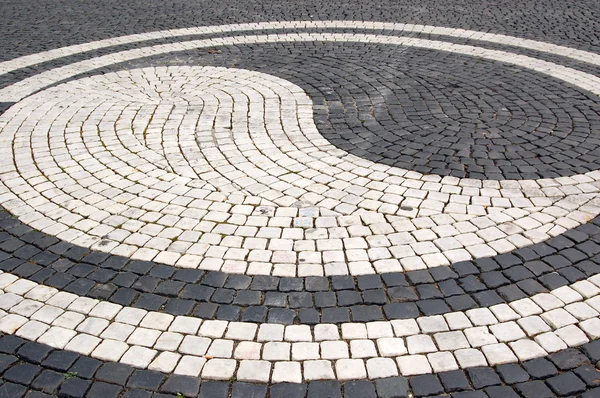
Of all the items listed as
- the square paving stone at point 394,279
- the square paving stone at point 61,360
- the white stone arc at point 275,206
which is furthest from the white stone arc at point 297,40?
the square paving stone at point 61,360

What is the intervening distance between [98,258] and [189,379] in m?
1.87

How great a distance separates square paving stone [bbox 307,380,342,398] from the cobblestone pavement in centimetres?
2

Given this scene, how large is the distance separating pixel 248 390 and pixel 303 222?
2.25 m

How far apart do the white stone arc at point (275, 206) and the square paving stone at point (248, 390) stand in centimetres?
135

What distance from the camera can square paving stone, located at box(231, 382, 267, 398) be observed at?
4133 mm

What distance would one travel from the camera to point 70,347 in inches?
180

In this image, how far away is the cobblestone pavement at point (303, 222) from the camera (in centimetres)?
440

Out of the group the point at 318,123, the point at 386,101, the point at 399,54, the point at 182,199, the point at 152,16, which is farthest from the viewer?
the point at 152,16

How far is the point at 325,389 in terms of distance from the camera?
4.17m

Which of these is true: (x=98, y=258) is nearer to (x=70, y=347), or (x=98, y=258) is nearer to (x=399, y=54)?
(x=70, y=347)

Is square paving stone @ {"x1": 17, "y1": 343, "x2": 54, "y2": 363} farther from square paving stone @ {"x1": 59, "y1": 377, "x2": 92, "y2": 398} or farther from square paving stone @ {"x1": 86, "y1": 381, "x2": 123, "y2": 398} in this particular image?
square paving stone @ {"x1": 86, "y1": 381, "x2": 123, "y2": 398}

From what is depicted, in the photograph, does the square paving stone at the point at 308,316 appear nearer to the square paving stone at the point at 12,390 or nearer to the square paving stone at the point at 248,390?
the square paving stone at the point at 248,390

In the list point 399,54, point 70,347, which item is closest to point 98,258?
point 70,347

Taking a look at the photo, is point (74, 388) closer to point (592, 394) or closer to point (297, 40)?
point (592, 394)
